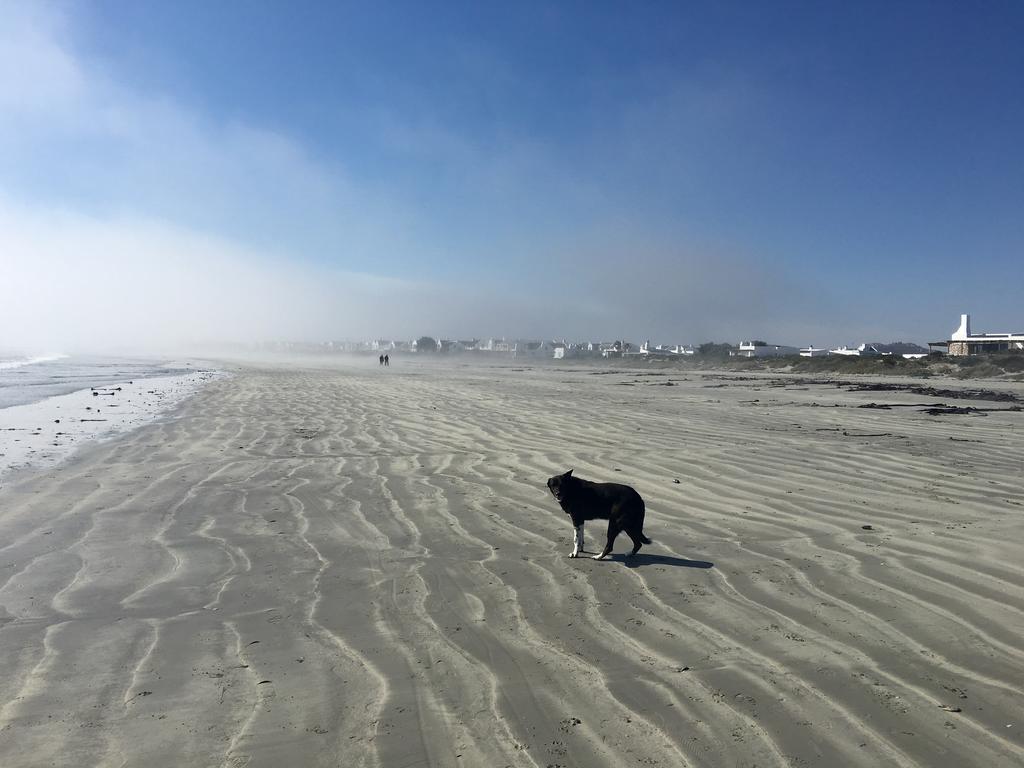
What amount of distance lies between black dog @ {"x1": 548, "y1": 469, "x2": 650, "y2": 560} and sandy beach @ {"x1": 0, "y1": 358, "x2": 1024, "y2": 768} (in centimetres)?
21

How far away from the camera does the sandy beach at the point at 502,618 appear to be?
295 centimetres

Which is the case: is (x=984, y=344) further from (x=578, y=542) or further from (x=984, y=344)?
(x=578, y=542)

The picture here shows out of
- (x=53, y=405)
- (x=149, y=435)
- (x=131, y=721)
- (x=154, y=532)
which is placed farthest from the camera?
(x=53, y=405)

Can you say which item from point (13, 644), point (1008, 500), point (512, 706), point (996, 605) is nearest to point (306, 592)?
point (13, 644)

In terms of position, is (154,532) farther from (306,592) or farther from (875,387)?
(875,387)

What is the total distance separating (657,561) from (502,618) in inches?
64.0

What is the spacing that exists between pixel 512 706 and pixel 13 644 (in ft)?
9.06

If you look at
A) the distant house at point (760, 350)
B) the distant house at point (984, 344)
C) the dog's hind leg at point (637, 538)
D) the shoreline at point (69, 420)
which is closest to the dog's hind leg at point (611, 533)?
the dog's hind leg at point (637, 538)

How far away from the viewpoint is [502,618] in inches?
167

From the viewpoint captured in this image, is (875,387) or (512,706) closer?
(512,706)

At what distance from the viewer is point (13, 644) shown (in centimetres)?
384

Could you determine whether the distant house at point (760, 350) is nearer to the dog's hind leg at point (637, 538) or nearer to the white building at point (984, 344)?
the white building at point (984, 344)

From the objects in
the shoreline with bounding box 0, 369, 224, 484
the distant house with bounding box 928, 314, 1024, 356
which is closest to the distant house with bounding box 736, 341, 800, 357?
the distant house with bounding box 928, 314, 1024, 356

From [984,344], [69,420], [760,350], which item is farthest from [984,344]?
[69,420]
